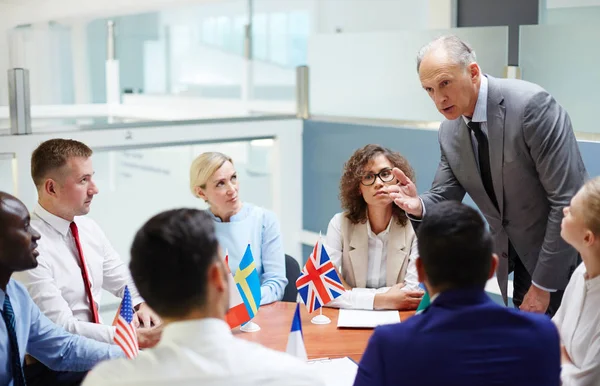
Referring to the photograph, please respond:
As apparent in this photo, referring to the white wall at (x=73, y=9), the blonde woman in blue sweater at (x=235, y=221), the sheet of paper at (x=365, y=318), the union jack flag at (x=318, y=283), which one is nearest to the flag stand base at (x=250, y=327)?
the union jack flag at (x=318, y=283)

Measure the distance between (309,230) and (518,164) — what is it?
9.21ft

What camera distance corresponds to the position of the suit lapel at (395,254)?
11.3 feet

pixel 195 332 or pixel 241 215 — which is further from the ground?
pixel 195 332

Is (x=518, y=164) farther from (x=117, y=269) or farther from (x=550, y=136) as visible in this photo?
(x=117, y=269)

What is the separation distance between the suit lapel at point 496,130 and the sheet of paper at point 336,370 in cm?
98

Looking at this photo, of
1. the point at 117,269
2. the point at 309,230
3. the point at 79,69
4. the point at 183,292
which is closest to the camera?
the point at 183,292

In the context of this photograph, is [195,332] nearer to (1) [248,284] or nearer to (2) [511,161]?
(1) [248,284]

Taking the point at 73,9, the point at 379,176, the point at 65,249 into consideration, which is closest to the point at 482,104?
the point at 379,176

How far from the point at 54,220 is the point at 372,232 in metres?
1.43

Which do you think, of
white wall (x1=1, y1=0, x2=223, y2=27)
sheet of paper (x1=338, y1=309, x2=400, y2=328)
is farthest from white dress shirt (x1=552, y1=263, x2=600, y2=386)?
white wall (x1=1, y1=0, x2=223, y2=27)

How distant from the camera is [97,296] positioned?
3.28 metres

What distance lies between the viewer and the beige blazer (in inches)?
136

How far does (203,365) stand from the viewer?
147 cm

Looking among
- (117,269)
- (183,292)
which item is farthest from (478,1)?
(183,292)
